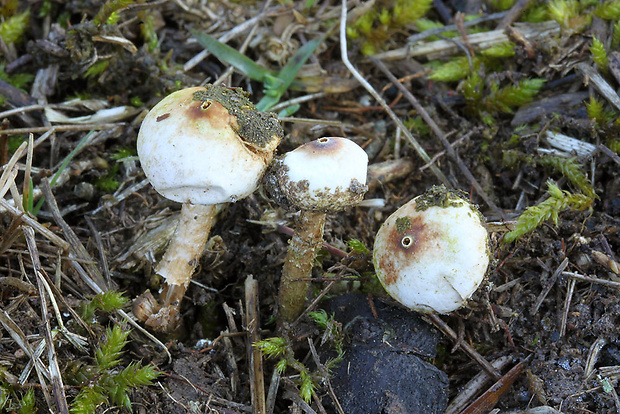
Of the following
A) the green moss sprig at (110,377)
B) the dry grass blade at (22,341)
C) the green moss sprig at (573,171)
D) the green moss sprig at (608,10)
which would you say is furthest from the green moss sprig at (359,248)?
the green moss sprig at (608,10)

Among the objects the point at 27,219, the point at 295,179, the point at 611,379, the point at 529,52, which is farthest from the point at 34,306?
the point at 529,52

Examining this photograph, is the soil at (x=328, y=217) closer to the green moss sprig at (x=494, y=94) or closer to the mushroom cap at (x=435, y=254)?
A: the green moss sprig at (x=494, y=94)

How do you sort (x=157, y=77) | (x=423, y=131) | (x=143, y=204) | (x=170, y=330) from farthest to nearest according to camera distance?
(x=423, y=131)
(x=157, y=77)
(x=143, y=204)
(x=170, y=330)

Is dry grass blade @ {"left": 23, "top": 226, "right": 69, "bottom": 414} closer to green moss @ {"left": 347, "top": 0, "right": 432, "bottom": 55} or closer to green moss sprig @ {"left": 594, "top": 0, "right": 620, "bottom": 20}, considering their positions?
green moss @ {"left": 347, "top": 0, "right": 432, "bottom": 55}

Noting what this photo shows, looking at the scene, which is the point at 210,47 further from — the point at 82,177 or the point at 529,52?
the point at 529,52

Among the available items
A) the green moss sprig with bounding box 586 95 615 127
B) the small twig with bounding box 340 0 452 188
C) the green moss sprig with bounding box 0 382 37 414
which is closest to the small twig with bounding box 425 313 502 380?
the small twig with bounding box 340 0 452 188

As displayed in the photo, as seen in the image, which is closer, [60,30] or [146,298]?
[146,298]

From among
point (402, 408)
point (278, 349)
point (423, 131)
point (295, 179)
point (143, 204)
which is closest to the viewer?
point (295, 179)
